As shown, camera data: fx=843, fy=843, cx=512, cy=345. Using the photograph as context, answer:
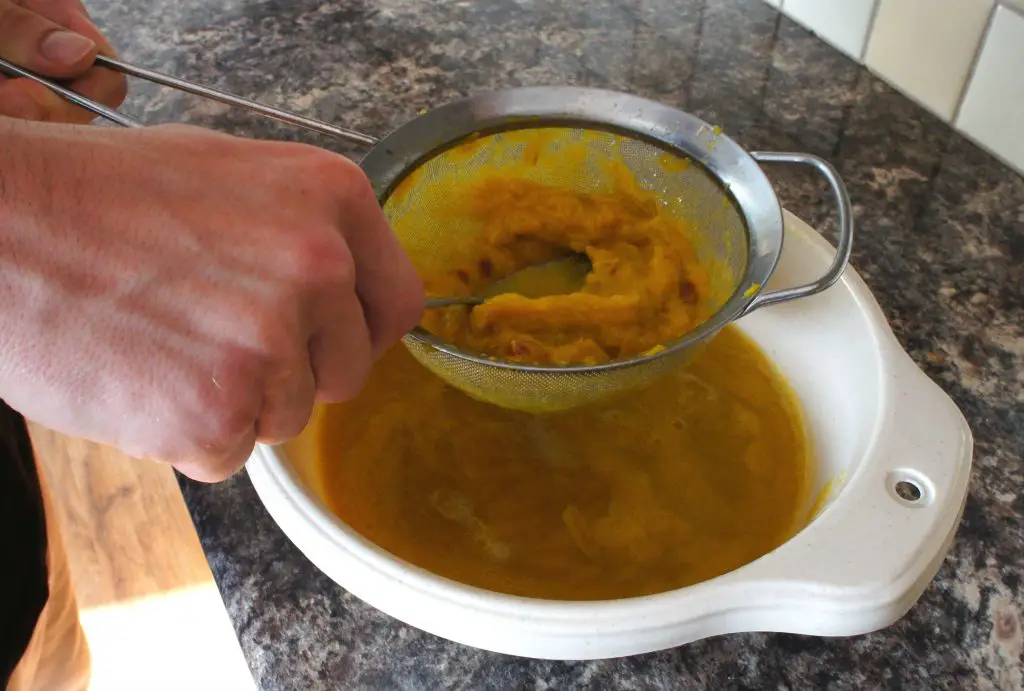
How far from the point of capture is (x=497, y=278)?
928 millimetres

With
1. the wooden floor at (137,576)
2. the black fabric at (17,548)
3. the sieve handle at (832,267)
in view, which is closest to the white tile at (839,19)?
the sieve handle at (832,267)

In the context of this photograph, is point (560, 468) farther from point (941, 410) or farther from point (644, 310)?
point (941, 410)

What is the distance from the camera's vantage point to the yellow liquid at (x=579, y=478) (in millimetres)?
717

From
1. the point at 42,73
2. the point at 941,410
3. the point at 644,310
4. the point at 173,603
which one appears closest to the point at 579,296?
the point at 644,310

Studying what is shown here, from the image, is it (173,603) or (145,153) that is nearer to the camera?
(145,153)

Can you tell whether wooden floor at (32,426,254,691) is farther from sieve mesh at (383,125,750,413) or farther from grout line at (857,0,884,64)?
grout line at (857,0,884,64)

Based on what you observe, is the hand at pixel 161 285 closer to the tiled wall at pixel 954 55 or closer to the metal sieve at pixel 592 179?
the metal sieve at pixel 592 179

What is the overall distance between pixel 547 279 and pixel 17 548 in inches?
23.1

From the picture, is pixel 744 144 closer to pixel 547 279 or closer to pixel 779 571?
pixel 547 279

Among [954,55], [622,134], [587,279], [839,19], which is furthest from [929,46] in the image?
[587,279]

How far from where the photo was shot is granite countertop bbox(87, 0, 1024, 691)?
2.06ft

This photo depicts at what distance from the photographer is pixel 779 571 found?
21.8 inches

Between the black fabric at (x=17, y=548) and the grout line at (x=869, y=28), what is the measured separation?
3.78ft

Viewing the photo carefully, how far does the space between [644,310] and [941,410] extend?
0.29 m
